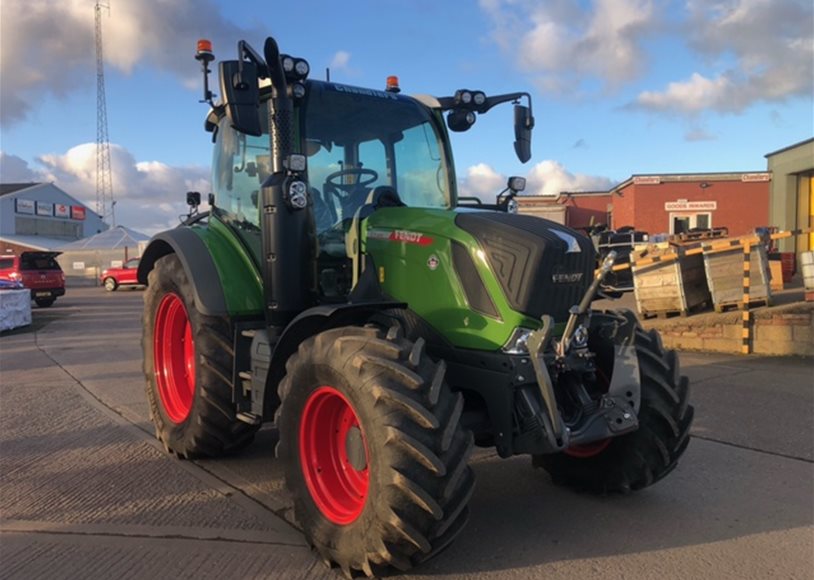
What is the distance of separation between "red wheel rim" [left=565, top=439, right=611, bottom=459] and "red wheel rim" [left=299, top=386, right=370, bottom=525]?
4.75ft

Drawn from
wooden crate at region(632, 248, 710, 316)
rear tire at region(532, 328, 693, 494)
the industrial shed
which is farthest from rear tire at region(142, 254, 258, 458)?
the industrial shed

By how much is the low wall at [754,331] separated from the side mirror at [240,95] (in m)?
8.22

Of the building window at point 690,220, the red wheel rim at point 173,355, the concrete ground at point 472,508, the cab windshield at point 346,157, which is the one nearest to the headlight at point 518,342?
the concrete ground at point 472,508

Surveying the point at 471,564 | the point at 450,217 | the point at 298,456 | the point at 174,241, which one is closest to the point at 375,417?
the point at 298,456

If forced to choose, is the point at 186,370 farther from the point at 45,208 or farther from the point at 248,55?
the point at 45,208

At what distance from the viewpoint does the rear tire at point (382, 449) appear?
114 inches

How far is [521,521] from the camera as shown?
12.8ft

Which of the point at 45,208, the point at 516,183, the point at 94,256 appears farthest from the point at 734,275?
the point at 45,208

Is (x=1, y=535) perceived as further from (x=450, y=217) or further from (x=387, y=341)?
(x=450, y=217)

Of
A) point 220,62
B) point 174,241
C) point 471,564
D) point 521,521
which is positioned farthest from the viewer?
point 174,241

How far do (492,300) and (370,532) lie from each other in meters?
1.29

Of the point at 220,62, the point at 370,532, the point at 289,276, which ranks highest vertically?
the point at 220,62

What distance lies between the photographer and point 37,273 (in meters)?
21.7

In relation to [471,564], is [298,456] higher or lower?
higher
